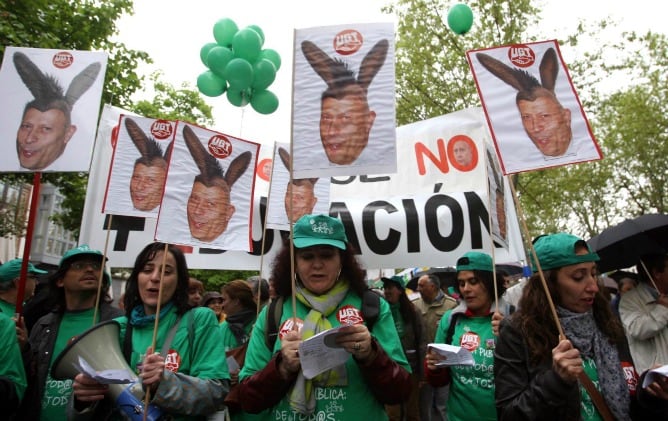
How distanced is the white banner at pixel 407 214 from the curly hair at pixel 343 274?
118 inches

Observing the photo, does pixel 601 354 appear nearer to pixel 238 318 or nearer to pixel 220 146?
pixel 220 146

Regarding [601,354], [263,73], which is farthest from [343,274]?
[263,73]

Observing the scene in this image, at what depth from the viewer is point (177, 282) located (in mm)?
2936

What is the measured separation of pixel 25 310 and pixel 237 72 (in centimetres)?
361

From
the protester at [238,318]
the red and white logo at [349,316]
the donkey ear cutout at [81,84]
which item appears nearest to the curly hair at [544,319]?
the red and white logo at [349,316]

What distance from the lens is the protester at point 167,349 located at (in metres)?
2.41

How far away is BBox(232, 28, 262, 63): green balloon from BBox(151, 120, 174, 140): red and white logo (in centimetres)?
Result: 211

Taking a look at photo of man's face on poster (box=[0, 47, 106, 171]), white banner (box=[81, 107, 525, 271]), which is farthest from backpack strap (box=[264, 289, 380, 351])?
white banner (box=[81, 107, 525, 271])

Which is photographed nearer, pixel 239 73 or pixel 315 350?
pixel 315 350

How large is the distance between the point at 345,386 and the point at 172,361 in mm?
889

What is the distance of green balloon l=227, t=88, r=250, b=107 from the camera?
676 centimetres

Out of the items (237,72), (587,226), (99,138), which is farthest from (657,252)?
(587,226)

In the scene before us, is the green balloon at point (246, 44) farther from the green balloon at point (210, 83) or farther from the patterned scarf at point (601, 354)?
the patterned scarf at point (601, 354)

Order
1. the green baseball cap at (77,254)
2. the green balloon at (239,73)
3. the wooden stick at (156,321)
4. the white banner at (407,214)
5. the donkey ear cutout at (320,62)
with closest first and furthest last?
1. the wooden stick at (156,321)
2. the donkey ear cutout at (320,62)
3. the green baseball cap at (77,254)
4. the white banner at (407,214)
5. the green balloon at (239,73)
